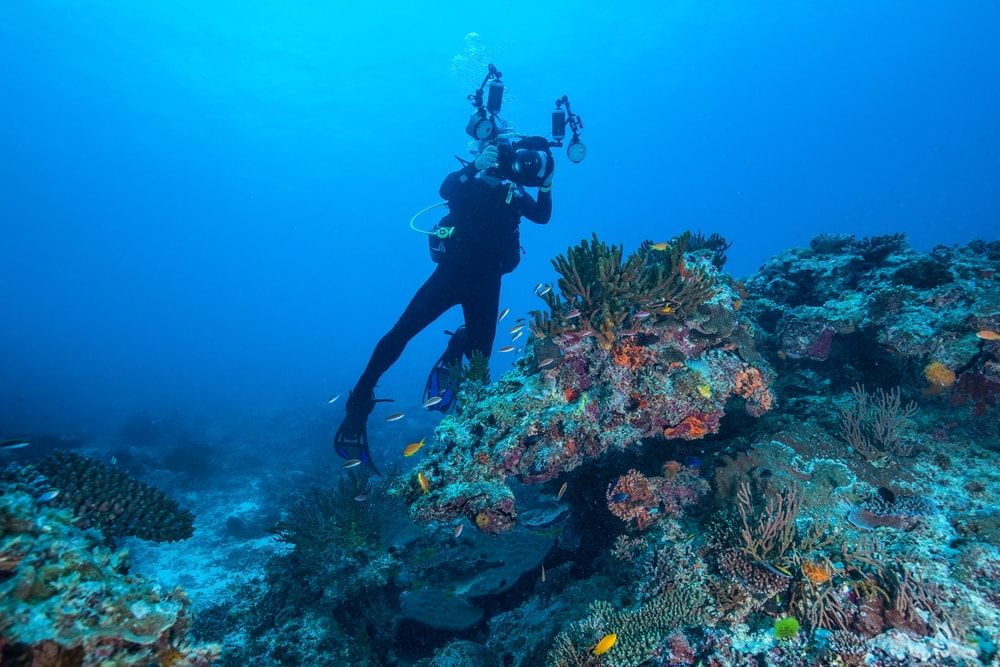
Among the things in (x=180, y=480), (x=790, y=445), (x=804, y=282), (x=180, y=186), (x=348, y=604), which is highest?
(x=180, y=186)

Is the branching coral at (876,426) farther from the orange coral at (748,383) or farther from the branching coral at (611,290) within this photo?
the branching coral at (611,290)

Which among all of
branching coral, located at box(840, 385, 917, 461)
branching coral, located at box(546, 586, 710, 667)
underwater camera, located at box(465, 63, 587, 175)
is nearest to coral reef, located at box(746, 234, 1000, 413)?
branching coral, located at box(840, 385, 917, 461)

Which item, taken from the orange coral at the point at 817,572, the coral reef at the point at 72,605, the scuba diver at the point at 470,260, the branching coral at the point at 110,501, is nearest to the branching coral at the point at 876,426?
the orange coral at the point at 817,572

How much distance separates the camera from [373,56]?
207 ft

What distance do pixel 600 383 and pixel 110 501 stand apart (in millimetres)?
5966

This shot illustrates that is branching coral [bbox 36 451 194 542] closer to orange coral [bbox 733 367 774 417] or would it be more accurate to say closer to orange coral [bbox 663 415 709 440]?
orange coral [bbox 663 415 709 440]

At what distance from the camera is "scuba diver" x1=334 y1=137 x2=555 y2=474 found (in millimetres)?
7320

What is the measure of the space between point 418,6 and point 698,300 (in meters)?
71.8

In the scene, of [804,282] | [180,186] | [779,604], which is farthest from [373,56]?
[779,604]

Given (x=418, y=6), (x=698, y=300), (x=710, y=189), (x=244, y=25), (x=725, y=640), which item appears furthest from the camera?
(x=710, y=189)

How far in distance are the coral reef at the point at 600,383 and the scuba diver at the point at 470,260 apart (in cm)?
250

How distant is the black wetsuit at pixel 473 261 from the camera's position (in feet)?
24.7

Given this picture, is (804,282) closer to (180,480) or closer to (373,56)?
(180,480)

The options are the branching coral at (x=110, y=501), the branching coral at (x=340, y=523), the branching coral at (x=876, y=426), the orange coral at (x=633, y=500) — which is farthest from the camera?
the branching coral at (x=340, y=523)
